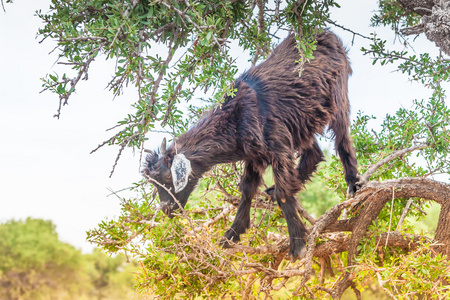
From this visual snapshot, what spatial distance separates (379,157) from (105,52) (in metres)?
2.88

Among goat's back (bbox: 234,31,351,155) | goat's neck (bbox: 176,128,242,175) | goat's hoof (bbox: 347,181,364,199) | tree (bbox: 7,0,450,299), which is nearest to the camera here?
tree (bbox: 7,0,450,299)

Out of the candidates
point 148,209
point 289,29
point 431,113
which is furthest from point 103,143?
point 431,113

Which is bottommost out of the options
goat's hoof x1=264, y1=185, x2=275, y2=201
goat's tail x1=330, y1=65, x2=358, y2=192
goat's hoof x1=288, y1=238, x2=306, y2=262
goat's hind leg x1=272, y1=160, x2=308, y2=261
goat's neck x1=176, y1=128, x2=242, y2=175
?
goat's hoof x1=288, y1=238, x2=306, y2=262

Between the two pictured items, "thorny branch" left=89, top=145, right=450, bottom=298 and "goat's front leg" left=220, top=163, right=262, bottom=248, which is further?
"goat's front leg" left=220, top=163, right=262, bottom=248

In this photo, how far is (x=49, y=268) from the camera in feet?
24.5

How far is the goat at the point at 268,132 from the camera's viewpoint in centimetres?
354

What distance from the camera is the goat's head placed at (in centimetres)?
341

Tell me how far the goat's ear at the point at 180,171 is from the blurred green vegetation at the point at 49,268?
412cm

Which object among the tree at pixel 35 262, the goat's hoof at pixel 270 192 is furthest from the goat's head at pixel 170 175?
the tree at pixel 35 262

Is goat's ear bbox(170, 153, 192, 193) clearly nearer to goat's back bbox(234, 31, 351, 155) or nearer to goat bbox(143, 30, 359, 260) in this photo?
goat bbox(143, 30, 359, 260)

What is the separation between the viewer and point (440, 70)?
12.5 feet

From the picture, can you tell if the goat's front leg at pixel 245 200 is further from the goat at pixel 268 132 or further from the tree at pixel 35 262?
the tree at pixel 35 262

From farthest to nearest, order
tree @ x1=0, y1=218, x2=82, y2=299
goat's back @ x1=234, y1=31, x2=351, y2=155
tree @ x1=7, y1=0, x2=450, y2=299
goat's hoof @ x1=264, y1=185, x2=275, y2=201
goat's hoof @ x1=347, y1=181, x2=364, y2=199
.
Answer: tree @ x1=0, y1=218, x2=82, y2=299 < goat's hoof @ x1=264, y1=185, x2=275, y2=201 < goat's hoof @ x1=347, y1=181, x2=364, y2=199 < goat's back @ x1=234, y1=31, x2=351, y2=155 < tree @ x1=7, y1=0, x2=450, y2=299

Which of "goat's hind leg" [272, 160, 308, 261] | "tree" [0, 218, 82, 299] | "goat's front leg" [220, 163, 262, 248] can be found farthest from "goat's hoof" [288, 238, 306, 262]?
"tree" [0, 218, 82, 299]
